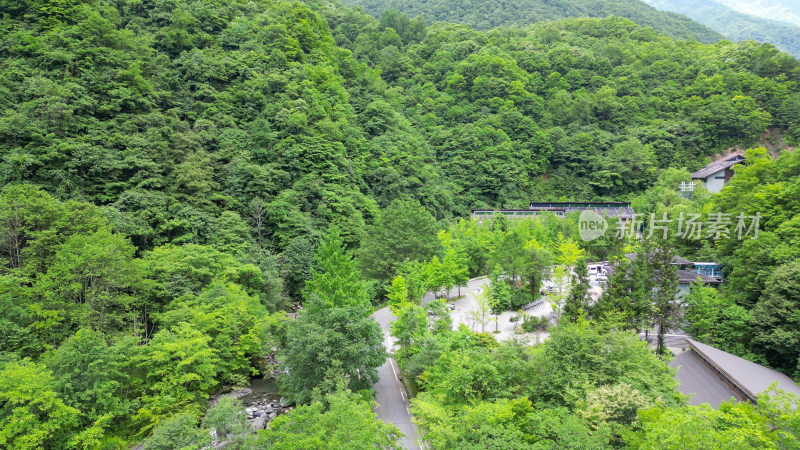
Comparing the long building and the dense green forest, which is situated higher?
the dense green forest

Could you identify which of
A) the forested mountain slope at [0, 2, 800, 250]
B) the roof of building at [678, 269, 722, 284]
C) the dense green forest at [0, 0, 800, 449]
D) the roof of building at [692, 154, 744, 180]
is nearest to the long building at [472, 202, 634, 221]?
the dense green forest at [0, 0, 800, 449]

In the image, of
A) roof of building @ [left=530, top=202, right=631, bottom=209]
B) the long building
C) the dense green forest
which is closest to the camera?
the dense green forest

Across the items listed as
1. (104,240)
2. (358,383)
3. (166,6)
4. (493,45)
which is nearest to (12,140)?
(104,240)

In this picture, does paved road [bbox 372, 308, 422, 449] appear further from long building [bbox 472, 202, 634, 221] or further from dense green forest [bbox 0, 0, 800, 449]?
long building [bbox 472, 202, 634, 221]

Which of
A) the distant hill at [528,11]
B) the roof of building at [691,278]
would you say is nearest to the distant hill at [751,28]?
the distant hill at [528,11]

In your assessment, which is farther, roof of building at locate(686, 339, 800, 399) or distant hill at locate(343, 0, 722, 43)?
distant hill at locate(343, 0, 722, 43)

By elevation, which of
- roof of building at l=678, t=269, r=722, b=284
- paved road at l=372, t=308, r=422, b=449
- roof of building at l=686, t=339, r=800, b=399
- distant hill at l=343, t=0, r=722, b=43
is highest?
distant hill at l=343, t=0, r=722, b=43

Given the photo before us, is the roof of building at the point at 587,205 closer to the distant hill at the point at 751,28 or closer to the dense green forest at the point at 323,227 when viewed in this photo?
the dense green forest at the point at 323,227

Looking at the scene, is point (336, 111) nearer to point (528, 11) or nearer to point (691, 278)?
point (691, 278)
